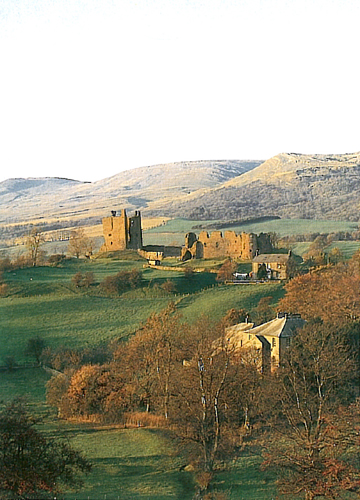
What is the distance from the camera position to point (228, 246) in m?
51.2

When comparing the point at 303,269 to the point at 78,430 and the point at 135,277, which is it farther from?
the point at 78,430

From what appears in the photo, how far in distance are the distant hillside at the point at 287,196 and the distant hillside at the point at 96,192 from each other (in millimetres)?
9598

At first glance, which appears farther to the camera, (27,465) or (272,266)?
(272,266)

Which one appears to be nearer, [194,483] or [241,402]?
[194,483]

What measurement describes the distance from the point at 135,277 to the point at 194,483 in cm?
2533

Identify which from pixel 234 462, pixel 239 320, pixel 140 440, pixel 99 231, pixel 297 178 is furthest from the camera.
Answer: pixel 297 178

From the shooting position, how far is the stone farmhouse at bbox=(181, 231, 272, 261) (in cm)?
4959

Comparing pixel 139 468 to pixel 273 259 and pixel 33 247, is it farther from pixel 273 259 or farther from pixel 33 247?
pixel 33 247

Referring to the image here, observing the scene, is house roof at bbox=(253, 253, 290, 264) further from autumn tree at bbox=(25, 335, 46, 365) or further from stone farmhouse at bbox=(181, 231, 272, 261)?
autumn tree at bbox=(25, 335, 46, 365)

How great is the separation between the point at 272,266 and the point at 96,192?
93151 millimetres

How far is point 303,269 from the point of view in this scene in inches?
1613

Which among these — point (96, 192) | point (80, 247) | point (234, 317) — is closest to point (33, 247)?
point (80, 247)

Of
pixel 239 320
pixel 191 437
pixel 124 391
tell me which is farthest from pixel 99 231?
pixel 191 437

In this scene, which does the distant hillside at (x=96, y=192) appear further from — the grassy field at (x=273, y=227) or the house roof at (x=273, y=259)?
the house roof at (x=273, y=259)
